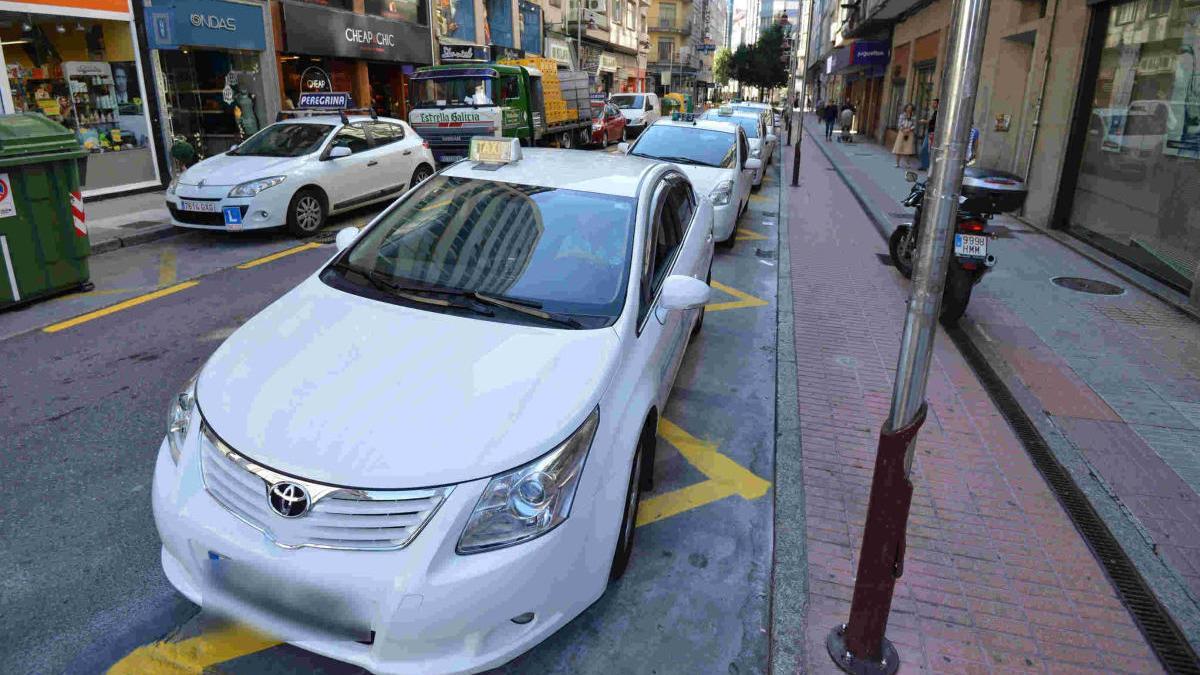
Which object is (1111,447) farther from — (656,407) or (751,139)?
(751,139)

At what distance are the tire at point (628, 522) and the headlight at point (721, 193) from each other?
6639mm

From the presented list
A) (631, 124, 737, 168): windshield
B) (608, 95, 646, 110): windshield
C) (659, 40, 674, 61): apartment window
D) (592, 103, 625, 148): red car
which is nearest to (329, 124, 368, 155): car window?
(631, 124, 737, 168): windshield

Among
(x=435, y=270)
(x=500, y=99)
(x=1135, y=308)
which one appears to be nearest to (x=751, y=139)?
(x=500, y=99)

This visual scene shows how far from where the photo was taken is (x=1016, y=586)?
337 centimetres

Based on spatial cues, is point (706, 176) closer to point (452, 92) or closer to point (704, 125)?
point (704, 125)

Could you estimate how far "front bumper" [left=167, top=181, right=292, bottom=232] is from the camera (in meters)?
9.35

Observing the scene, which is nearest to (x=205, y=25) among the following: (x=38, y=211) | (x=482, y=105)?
(x=482, y=105)

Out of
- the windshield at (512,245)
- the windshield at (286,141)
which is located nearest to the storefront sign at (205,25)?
the windshield at (286,141)

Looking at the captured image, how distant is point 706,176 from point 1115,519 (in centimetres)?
695

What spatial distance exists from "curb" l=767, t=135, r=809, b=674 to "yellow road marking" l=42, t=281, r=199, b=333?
5.92 m

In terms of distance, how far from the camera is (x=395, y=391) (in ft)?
9.11

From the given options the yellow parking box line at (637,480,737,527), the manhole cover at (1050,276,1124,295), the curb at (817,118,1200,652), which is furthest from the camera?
the manhole cover at (1050,276,1124,295)

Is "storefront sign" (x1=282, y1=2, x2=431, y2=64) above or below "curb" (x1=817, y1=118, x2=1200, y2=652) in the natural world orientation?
above

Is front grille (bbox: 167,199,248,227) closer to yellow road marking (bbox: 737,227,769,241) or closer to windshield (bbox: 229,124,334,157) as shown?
windshield (bbox: 229,124,334,157)
